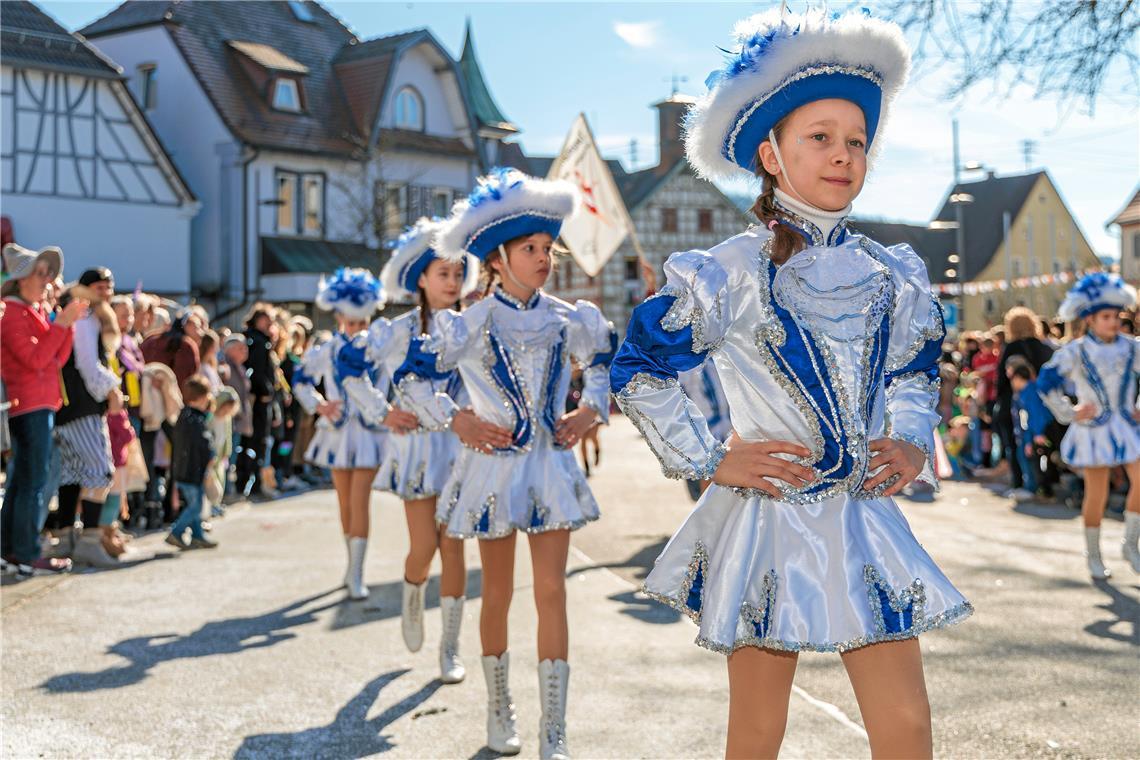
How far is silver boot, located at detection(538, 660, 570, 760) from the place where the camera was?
526 centimetres

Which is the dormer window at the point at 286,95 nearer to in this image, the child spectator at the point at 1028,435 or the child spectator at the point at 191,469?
the child spectator at the point at 1028,435

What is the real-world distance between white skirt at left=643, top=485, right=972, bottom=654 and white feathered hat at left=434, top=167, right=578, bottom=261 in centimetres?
262

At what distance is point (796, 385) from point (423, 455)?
4317 millimetres

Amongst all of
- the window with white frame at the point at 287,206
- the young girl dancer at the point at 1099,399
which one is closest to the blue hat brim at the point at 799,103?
the young girl dancer at the point at 1099,399

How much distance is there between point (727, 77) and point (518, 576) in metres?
7.06

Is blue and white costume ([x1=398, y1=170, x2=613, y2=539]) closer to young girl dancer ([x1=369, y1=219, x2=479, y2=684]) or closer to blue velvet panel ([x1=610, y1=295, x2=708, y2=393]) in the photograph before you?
young girl dancer ([x1=369, y1=219, x2=479, y2=684])

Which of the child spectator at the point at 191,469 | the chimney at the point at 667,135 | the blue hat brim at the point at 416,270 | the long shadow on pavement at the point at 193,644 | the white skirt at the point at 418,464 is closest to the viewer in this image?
the long shadow on pavement at the point at 193,644

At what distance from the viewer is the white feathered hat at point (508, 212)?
5902mm

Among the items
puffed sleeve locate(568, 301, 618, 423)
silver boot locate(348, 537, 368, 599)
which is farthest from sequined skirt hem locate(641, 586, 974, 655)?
silver boot locate(348, 537, 368, 599)

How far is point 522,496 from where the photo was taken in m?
5.66

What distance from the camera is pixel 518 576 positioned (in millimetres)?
10297

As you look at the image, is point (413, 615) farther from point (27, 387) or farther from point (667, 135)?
point (667, 135)

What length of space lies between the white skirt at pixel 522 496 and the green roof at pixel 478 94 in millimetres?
39014

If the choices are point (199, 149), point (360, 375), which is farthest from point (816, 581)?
point (199, 149)
